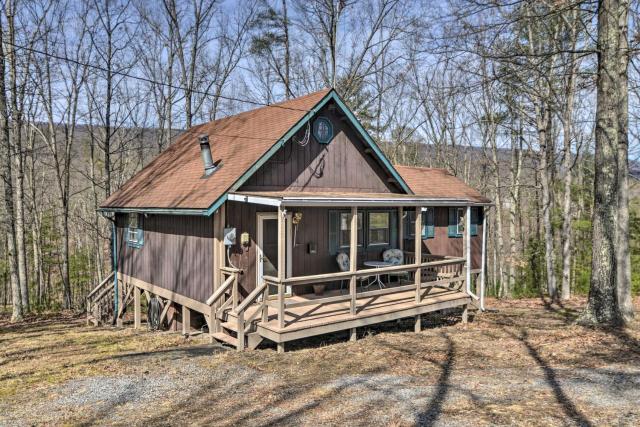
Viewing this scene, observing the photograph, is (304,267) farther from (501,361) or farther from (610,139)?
(610,139)

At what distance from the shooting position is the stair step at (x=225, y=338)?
9594 millimetres

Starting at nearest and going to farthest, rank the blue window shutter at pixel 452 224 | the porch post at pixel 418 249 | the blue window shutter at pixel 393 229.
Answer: the porch post at pixel 418 249, the blue window shutter at pixel 393 229, the blue window shutter at pixel 452 224

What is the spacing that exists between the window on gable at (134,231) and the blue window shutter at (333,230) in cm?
574

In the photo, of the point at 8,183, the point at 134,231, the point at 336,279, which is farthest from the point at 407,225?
the point at 8,183

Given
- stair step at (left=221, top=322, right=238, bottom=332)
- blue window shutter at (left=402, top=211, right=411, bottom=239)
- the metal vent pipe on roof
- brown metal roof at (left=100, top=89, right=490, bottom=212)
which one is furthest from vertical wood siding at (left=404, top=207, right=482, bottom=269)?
stair step at (left=221, top=322, right=238, bottom=332)

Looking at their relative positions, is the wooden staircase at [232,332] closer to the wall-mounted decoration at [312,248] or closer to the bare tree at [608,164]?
the wall-mounted decoration at [312,248]

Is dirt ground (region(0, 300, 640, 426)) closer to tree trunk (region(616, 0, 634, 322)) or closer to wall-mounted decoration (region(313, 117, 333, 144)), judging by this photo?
tree trunk (region(616, 0, 634, 322))

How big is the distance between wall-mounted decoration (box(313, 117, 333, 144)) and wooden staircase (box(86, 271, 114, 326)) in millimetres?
9140

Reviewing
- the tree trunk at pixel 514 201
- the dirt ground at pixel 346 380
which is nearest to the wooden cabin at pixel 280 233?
the dirt ground at pixel 346 380

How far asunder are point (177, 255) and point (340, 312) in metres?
4.51

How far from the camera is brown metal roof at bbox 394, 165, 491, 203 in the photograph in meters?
17.8

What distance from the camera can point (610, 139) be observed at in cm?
1005

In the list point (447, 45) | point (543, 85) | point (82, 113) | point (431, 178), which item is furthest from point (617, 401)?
point (82, 113)

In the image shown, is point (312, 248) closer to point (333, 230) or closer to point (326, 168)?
point (333, 230)
